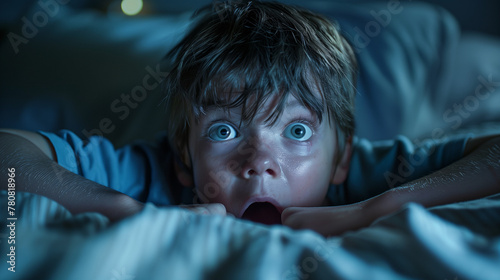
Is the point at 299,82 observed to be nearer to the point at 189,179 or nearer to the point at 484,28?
the point at 189,179

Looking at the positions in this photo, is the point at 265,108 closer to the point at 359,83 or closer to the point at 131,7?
the point at 359,83

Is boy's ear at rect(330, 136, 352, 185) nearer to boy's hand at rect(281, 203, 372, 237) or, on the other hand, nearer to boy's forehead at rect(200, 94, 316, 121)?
boy's forehead at rect(200, 94, 316, 121)

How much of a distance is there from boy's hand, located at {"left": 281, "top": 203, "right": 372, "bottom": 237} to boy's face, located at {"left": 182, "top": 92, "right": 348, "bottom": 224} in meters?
0.11

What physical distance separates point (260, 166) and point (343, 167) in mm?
274

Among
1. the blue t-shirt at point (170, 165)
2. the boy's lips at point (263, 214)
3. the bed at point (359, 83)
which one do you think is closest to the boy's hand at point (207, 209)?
the boy's lips at point (263, 214)

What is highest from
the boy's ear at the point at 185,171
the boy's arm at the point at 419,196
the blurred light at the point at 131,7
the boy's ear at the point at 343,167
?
the blurred light at the point at 131,7

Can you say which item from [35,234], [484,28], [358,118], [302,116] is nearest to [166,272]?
[35,234]

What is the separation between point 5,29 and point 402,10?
111 cm

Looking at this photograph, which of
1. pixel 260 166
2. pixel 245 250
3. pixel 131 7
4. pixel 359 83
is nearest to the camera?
pixel 245 250

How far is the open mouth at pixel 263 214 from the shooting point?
68cm

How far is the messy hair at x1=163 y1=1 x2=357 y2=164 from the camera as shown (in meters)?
0.65

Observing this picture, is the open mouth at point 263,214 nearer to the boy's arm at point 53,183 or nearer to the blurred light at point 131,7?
the boy's arm at point 53,183

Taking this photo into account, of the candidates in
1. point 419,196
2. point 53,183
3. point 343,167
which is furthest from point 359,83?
point 53,183

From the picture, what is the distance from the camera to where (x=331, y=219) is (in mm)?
484
